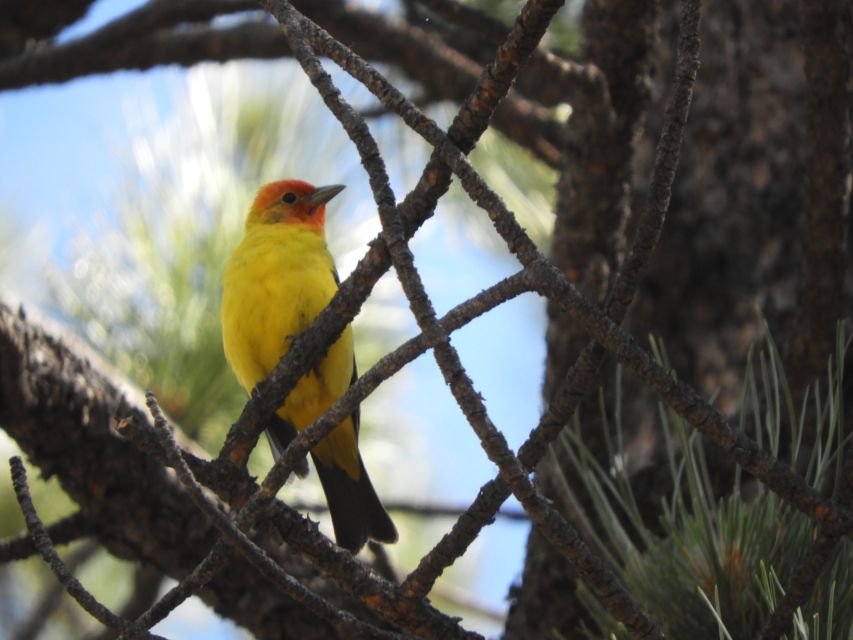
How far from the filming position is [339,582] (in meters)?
2.12

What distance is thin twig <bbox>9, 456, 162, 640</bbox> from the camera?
1.94 metres

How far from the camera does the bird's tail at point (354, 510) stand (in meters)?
3.74

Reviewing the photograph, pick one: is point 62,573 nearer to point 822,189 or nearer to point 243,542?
point 243,542

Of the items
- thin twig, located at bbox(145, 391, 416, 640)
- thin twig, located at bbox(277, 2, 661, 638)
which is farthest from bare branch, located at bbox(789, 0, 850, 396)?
thin twig, located at bbox(145, 391, 416, 640)

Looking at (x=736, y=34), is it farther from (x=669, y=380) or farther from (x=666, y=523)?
(x=669, y=380)

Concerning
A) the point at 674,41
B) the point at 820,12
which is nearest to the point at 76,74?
the point at 674,41

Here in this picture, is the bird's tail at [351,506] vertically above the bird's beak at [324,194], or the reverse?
the bird's beak at [324,194]

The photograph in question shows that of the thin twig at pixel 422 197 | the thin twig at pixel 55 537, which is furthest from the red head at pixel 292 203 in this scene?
the thin twig at pixel 422 197

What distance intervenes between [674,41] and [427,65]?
38.6 inches

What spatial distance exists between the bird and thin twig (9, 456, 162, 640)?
1.64 metres

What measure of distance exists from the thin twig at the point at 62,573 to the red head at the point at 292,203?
270 cm

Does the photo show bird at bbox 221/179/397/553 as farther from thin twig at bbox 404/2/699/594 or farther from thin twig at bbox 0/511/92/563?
thin twig at bbox 404/2/699/594

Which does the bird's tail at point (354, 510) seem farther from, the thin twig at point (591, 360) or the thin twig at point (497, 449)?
the thin twig at point (497, 449)

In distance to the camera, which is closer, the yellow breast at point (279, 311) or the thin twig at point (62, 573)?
the thin twig at point (62, 573)
